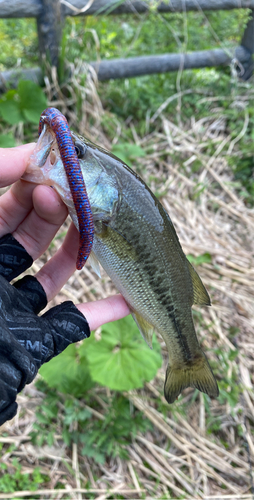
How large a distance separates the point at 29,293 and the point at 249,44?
16.5 feet

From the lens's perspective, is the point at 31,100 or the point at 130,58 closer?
the point at 31,100

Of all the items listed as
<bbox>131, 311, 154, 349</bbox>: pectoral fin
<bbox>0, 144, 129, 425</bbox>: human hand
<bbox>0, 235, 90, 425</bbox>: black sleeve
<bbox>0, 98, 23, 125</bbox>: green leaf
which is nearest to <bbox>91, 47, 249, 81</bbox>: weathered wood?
<bbox>0, 98, 23, 125</bbox>: green leaf

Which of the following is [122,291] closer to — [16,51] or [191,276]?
[191,276]

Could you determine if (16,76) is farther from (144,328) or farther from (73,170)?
(144,328)

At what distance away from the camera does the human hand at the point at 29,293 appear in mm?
1489

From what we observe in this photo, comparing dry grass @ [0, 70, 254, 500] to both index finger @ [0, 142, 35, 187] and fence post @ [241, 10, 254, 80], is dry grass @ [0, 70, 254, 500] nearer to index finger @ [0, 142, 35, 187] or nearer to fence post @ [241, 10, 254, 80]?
index finger @ [0, 142, 35, 187]

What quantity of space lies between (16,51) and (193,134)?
2484 mm

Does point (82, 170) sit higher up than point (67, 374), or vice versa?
point (82, 170)

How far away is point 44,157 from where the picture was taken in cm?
155

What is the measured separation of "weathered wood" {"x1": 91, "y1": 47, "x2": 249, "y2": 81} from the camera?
13.4 ft

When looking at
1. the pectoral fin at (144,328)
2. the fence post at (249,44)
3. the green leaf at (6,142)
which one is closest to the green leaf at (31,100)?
the green leaf at (6,142)

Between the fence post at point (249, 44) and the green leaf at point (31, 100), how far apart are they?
11.0 ft

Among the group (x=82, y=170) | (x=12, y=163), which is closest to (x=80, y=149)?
(x=82, y=170)

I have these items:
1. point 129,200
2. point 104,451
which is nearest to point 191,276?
point 129,200
